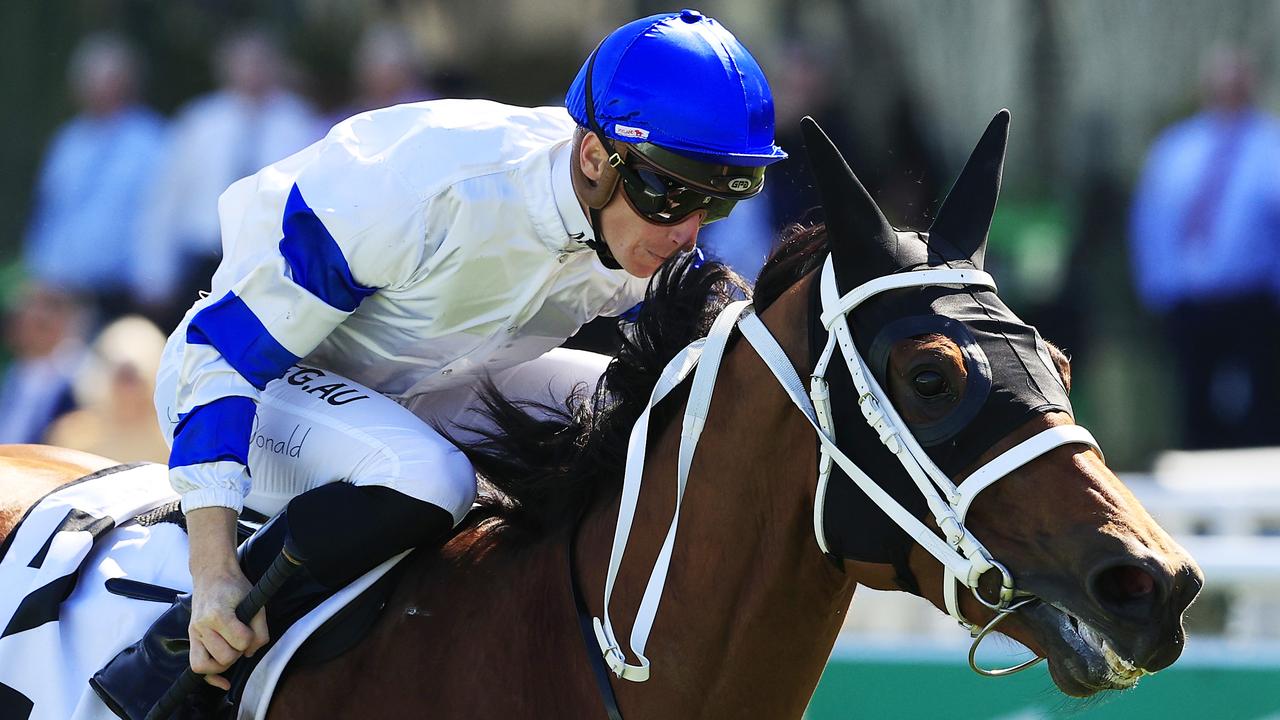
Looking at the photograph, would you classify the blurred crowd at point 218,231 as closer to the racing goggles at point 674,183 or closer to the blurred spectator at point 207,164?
the blurred spectator at point 207,164

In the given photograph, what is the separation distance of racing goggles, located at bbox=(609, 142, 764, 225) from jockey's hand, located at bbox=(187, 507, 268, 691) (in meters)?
0.94

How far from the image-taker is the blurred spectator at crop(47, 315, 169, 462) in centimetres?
679

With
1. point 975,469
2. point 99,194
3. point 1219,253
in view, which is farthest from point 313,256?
point 99,194

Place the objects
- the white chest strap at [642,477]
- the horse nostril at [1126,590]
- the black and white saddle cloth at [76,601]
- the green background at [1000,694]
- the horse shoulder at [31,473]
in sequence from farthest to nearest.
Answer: the green background at [1000,694] < the horse shoulder at [31,473] < the black and white saddle cloth at [76,601] < the white chest strap at [642,477] < the horse nostril at [1126,590]

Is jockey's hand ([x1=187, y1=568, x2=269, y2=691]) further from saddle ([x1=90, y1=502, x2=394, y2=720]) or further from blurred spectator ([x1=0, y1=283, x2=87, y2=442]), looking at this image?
blurred spectator ([x1=0, y1=283, x2=87, y2=442])

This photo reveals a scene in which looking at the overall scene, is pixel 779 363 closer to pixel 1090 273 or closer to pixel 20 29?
pixel 1090 273

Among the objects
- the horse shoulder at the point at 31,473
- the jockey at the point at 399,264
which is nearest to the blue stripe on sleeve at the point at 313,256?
the jockey at the point at 399,264

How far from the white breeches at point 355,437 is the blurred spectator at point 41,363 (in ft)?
17.7

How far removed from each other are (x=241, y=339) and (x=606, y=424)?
69 centimetres

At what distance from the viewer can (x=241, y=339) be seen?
285cm

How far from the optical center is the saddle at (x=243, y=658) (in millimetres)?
2887

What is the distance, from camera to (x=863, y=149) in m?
8.18

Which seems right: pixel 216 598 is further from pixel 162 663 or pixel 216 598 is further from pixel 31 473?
pixel 31 473

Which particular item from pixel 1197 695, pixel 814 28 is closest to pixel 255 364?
pixel 1197 695
